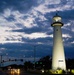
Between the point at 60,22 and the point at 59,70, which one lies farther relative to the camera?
the point at 60,22

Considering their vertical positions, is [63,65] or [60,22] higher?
[60,22]

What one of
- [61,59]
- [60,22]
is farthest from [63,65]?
[60,22]

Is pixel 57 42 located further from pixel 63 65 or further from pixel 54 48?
pixel 63 65

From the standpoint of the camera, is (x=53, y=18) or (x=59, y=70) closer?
(x=59, y=70)

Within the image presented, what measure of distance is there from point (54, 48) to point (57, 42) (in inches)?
60.2

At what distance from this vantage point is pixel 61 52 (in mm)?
56438

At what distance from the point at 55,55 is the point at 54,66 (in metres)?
2.65

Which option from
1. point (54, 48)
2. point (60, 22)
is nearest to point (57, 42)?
point (54, 48)

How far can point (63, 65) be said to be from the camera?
5734 cm

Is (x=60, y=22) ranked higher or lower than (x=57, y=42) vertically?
higher

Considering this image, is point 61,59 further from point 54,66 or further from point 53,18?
point 53,18

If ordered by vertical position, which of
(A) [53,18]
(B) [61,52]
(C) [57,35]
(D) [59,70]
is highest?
(A) [53,18]

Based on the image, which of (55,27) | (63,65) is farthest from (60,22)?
(63,65)

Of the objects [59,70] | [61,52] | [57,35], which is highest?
[57,35]
